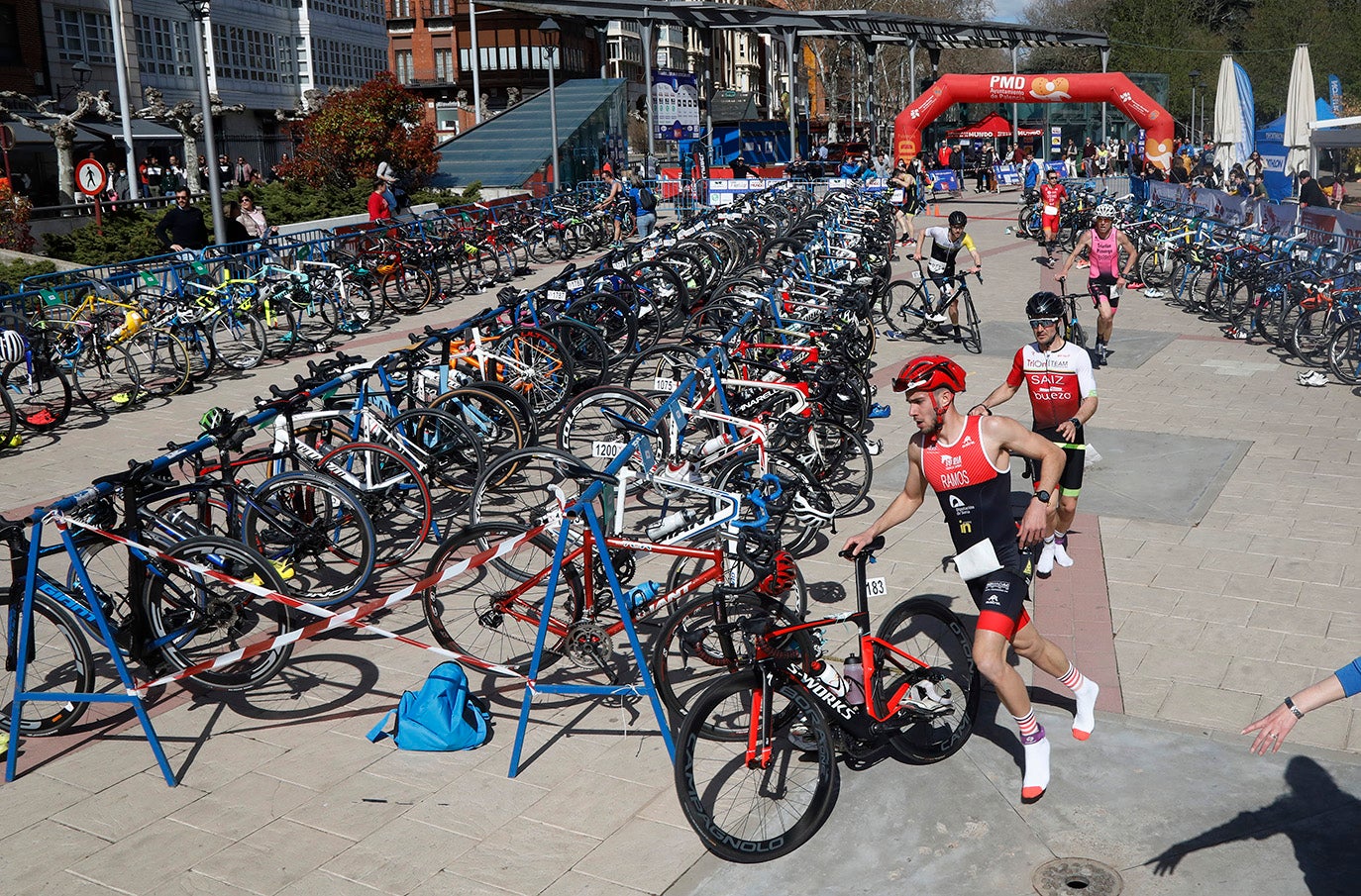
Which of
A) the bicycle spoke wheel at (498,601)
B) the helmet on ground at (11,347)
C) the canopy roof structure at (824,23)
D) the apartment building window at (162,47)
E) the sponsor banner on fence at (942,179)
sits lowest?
the bicycle spoke wheel at (498,601)

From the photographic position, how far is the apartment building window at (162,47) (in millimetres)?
42750

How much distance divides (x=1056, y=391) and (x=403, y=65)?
2882 inches

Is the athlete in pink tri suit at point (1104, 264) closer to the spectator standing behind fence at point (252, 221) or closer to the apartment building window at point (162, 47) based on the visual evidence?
the spectator standing behind fence at point (252, 221)

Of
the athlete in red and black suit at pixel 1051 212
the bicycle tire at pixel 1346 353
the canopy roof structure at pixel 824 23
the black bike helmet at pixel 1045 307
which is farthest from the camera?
the canopy roof structure at pixel 824 23

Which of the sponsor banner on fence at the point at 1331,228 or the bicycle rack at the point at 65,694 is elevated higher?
the sponsor banner on fence at the point at 1331,228

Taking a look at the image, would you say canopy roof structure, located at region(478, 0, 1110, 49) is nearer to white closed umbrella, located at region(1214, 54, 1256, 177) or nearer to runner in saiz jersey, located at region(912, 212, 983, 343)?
white closed umbrella, located at region(1214, 54, 1256, 177)

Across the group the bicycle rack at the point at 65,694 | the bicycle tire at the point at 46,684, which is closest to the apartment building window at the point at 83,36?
the bicycle tire at the point at 46,684

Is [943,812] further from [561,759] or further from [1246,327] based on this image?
[1246,327]

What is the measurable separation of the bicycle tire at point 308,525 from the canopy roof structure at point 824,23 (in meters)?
28.4

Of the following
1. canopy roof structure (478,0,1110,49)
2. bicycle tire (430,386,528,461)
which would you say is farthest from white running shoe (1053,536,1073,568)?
canopy roof structure (478,0,1110,49)

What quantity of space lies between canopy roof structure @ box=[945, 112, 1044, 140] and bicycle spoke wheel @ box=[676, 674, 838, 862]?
47.8 metres

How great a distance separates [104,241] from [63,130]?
31.9 feet

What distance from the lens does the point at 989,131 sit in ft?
161

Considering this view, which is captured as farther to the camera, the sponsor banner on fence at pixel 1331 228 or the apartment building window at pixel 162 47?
the apartment building window at pixel 162 47
